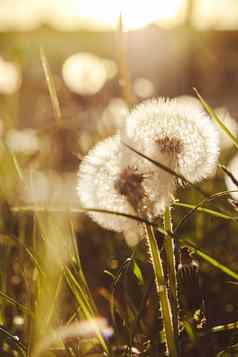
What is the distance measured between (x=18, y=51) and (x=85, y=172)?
4.82ft

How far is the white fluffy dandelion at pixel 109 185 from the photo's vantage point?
2.73 ft

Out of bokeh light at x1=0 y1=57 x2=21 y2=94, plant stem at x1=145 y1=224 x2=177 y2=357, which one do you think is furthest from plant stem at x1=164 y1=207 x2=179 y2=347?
bokeh light at x1=0 y1=57 x2=21 y2=94

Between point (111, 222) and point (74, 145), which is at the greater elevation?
point (74, 145)

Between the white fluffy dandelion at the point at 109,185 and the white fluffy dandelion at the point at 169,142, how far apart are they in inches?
0.9

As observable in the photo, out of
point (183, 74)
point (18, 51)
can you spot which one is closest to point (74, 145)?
point (18, 51)

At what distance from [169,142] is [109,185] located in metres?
0.11


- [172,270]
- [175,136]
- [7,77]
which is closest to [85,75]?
[7,77]

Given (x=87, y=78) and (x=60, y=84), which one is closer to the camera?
(x=60, y=84)

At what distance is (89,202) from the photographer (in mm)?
929

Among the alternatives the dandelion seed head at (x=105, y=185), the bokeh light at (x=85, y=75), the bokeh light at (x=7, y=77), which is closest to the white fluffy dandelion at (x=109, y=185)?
the dandelion seed head at (x=105, y=185)

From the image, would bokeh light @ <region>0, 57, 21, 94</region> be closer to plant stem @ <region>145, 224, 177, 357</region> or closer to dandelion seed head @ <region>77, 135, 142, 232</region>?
dandelion seed head @ <region>77, 135, 142, 232</region>

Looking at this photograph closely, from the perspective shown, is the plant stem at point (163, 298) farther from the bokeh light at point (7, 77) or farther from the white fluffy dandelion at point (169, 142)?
the bokeh light at point (7, 77)

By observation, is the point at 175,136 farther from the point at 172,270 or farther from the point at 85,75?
the point at 85,75

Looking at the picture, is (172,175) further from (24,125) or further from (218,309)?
(24,125)
